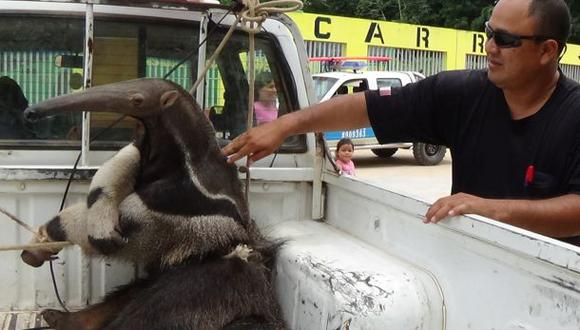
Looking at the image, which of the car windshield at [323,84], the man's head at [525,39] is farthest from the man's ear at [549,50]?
the car windshield at [323,84]

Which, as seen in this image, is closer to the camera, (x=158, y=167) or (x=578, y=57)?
(x=158, y=167)

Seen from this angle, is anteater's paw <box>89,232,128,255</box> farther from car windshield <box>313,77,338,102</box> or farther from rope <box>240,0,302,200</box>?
car windshield <box>313,77,338,102</box>

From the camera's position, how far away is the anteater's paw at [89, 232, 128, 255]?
8.46 ft

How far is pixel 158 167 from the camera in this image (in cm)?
274

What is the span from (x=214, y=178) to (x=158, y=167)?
0.22 metres

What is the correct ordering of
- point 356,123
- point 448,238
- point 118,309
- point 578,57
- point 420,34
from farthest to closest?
point 578,57 < point 420,34 < point 356,123 < point 118,309 < point 448,238

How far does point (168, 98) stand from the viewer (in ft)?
8.88

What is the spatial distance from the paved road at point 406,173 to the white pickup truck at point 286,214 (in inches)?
293

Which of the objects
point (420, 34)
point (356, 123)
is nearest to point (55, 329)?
point (356, 123)

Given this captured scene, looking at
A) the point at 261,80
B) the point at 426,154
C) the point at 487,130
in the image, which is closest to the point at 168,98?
the point at 261,80

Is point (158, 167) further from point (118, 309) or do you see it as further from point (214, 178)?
point (118, 309)

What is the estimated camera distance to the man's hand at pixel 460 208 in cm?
226

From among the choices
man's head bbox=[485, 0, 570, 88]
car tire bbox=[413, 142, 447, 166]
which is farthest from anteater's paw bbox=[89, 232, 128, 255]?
car tire bbox=[413, 142, 447, 166]

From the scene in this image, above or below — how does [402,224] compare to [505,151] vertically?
below
